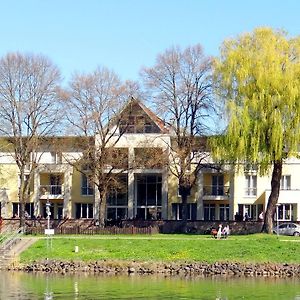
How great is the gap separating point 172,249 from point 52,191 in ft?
90.0

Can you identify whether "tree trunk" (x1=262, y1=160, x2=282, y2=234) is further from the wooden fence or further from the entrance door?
the entrance door

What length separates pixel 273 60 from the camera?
55938 millimetres

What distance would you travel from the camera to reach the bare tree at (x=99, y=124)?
64.9 meters

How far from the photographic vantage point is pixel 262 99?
55094mm

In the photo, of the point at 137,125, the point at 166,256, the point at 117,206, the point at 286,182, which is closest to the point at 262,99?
the point at 166,256

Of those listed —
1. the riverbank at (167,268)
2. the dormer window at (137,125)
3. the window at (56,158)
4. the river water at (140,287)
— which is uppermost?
the dormer window at (137,125)

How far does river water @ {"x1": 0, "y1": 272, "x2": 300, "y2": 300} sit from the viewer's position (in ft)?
114

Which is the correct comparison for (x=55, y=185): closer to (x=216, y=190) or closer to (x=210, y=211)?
(x=210, y=211)

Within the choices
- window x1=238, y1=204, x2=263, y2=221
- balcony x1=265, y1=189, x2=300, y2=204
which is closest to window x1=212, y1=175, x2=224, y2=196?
window x1=238, y1=204, x2=263, y2=221

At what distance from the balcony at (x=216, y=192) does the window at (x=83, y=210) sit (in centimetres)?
1099

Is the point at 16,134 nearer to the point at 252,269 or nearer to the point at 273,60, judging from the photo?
the point at 273,60

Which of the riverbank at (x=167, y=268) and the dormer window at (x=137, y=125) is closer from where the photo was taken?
the riverbank at (x=167, y=268)

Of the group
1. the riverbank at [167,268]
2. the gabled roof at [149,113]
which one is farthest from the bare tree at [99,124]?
the riverbank at [167,268]

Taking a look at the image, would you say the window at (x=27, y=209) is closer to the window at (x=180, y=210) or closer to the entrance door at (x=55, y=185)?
the entrance door at (x=55, y=185)
